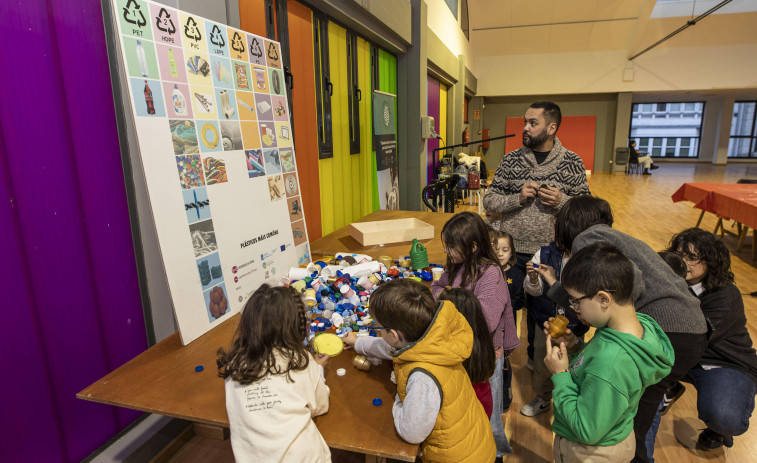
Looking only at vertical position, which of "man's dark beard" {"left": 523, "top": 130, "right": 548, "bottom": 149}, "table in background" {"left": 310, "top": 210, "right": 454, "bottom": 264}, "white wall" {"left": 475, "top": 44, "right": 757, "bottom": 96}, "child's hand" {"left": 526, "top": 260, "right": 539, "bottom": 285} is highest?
"white wall" {"left": 475, "top": 44, "right": 757, "bottom": 96}

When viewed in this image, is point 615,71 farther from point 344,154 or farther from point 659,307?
point 659,307

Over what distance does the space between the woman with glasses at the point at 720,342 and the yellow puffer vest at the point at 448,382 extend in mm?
1204

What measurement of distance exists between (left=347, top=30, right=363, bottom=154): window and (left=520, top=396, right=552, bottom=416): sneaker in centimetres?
249

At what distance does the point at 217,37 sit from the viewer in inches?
72.6

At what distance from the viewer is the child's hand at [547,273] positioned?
1.92 m

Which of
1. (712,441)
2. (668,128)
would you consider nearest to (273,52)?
(712,441)

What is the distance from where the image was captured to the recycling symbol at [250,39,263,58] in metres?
2.06

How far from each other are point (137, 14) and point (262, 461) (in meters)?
1.46

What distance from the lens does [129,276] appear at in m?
1.81

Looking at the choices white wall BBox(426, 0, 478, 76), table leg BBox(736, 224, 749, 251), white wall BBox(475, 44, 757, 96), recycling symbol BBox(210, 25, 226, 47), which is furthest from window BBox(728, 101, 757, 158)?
recycling symbol BBox(210, 25, 226, 47)

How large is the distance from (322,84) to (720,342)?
2.85 metres

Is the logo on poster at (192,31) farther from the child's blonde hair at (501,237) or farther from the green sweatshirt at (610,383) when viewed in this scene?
the green sweatshirt at (610,383)

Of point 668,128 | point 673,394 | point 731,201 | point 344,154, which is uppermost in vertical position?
point 668,128

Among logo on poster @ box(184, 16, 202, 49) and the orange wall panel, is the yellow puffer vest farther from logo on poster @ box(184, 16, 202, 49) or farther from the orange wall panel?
the orange wall panel
